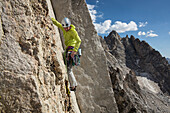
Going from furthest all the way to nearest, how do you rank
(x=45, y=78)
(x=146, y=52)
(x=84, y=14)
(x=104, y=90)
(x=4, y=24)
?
(x=146, y=52) < (x=84, y=14) < (x=104, y=90) < (x=45, y=78) < (x=4, y=24)

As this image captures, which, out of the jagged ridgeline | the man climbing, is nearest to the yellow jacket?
the man climbing

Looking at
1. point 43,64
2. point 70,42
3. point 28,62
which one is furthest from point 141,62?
point 28,62

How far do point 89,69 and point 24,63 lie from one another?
3.03m

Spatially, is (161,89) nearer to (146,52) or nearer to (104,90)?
(146,52)

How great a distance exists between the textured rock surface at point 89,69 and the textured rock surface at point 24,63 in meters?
2.11

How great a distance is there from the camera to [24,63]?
1.99 metres

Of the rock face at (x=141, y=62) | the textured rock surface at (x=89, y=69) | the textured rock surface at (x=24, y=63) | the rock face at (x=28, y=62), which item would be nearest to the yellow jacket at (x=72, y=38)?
the rock face at (x=28, y=62)

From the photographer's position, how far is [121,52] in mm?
73250

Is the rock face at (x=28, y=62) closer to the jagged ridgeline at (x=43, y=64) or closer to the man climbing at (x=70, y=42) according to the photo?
the jagged ridgeline at (x=43, y=64)

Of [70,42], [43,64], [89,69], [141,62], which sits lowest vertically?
[89,69]

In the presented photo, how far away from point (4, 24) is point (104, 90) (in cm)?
393

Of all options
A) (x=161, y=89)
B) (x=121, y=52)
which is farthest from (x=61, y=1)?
(x=121, y=52)

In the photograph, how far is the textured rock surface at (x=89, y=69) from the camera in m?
4.57

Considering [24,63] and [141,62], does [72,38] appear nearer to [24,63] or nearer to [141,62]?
[24,63]
